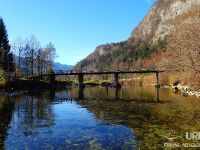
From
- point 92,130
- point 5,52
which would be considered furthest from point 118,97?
point 5,52

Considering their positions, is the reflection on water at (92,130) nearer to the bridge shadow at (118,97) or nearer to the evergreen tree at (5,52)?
the bridge shadow at (118,97)

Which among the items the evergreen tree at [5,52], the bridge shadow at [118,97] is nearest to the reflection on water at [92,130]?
the bridge shadow at [118,97]

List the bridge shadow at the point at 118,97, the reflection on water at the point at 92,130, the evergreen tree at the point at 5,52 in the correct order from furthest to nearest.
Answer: the evergreen tree at the point at 5,52
the bridge shadow at the point at 118,97
the reflection on water at the point at 92,130

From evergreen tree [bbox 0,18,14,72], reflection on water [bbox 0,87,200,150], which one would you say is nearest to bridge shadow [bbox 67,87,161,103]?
reflection on water [bbox 0,87,200,150]

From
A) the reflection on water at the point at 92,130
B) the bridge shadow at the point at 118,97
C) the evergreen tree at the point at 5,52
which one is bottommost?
the reflection on water at the point at 92,130

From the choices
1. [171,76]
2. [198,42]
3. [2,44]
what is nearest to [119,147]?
[198,42]

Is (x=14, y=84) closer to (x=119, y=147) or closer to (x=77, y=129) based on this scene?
(x=77, y=129)

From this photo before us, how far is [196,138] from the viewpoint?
78.2 ft

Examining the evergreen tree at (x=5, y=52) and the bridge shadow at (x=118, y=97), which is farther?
the evergreen tree at (x=5, y=52)

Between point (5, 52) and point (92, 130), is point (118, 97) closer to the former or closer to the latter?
point (92, 130)

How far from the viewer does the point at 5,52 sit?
102 metres

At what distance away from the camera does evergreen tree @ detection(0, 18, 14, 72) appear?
319ft

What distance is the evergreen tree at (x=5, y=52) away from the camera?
97.3 meters

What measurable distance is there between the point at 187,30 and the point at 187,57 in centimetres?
397
